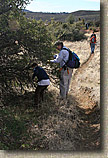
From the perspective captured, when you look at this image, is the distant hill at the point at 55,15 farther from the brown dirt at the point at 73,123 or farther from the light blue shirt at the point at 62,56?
the brown dirt at the point at 73,123

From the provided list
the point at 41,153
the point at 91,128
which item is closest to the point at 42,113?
the point at 91,128

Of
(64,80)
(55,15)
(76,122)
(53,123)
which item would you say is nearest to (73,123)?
(76,122)

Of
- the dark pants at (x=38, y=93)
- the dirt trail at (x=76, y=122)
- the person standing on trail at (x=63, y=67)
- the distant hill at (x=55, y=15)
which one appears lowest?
the dirt trail at (x=76, y=122)

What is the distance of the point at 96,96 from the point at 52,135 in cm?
293

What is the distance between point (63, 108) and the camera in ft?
19.3

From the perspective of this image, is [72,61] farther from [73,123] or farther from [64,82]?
[73,123]

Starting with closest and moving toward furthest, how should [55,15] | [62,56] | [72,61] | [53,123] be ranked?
[53,123] < [62,56] < [72,61] < [55,15]

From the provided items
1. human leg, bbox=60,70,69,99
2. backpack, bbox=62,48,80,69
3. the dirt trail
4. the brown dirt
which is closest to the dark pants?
the brown dirt

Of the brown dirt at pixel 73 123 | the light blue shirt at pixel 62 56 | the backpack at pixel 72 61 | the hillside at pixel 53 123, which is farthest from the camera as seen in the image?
the backpack at pixel 72 61

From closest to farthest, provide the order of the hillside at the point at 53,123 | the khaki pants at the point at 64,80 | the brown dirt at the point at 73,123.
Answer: the hillside at the point at 53,123
the brown dirt at the point at 73,123
the khaki pants at the point at 64,80

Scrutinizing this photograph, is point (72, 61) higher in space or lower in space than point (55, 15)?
lower

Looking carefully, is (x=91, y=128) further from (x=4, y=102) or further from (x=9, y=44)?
(x=9, y=44)

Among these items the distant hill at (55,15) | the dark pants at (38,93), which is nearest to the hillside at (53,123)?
the dark pants at (38,93)

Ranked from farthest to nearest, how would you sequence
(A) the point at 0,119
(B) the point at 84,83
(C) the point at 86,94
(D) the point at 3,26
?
(B) the point at 84,83
(C) the point at 86,94
(D) the point at 3,26
(A) the point at 0,119
